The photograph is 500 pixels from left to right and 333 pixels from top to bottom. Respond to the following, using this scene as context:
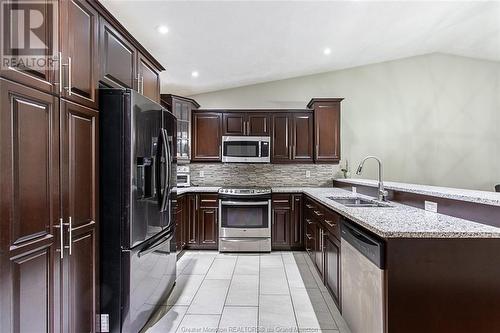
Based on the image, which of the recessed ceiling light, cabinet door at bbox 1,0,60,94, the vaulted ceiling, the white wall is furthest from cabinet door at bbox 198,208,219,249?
cabinet door at bbox 1,0,60,94

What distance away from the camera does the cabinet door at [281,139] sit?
447 centimetres

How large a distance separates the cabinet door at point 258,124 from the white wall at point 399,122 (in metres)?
0.45

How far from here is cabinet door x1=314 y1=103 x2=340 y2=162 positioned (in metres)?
4.33

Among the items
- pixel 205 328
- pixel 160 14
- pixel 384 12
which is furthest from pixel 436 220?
pixel 160 14

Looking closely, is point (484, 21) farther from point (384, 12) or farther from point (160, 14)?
point (160, 14)

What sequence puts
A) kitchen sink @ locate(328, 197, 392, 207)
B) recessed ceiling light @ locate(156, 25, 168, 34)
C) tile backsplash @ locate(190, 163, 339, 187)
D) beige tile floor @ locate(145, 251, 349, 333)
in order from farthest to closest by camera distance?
1. tile backsplash @ locate(190, 163, 339, 187)
2. recessed ceiling light @ locate(156, 25, 168, 34)
3. kitchen sink @ locate(328, 197, 392, 207)
4. beige tile floor @ locate(145, 251, 349, 333)

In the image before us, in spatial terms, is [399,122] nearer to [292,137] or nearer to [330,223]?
[292,137]

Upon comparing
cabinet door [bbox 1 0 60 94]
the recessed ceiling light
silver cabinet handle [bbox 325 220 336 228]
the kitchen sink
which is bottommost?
silver cabinet handle [bbox 325 220 336 228]

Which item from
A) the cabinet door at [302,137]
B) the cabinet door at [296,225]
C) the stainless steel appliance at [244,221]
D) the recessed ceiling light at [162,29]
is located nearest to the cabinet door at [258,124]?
the cabinet door at [302,137]

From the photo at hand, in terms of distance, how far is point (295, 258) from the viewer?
12.6 feet

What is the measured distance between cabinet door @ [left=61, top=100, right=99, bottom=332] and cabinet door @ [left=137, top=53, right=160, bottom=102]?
2.85 ft

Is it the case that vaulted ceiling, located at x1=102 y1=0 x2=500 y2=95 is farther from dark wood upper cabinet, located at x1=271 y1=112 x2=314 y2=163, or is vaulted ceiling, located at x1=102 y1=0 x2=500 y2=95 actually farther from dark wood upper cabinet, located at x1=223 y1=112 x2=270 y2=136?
dark wood upper cabinet, located at x1=271 y1=112 x2=314 y2=163

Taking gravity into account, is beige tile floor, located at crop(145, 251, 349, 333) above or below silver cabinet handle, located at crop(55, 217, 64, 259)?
below

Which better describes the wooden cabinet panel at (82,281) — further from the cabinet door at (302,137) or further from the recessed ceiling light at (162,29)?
the cabinet door at (302,137)
